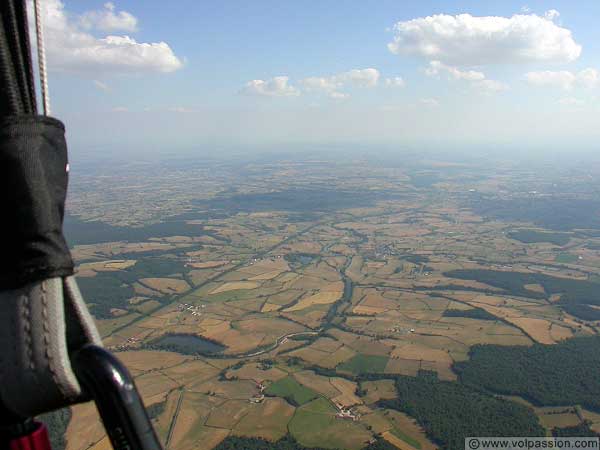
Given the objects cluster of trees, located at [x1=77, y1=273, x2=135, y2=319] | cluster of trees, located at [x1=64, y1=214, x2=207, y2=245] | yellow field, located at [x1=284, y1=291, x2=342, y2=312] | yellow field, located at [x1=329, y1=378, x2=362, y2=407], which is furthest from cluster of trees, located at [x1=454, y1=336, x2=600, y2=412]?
cluster of trees, located at [x1=64, y1=214, x2=207, y2=245]

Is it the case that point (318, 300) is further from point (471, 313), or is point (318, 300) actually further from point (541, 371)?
point (541, 371)

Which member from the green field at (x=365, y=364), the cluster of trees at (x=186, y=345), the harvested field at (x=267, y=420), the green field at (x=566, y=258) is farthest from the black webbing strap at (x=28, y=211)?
the green field at (x=566, y=258)

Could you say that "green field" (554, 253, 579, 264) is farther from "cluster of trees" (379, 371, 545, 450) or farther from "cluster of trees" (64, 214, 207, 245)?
"cluster of trees" (64, 214, 207, 245)

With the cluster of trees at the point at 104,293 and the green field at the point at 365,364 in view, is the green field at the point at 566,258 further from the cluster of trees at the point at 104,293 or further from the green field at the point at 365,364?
→ the cluster of trees at the point at 104,293

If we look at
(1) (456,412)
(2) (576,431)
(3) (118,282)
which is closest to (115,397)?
(1) (456,412)

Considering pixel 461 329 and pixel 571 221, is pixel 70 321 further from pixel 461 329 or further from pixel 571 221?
pixel 571 221

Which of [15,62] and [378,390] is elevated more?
[15,62]

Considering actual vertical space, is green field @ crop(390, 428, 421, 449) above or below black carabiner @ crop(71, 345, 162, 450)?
below

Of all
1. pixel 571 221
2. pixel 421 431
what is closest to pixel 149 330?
pixel 421 431
